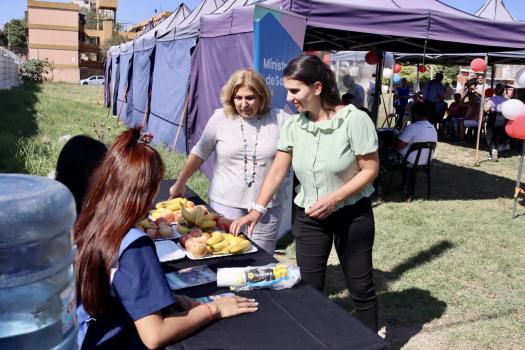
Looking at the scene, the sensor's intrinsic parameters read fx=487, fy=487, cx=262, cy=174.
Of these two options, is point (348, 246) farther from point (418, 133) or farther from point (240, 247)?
point (418, 133)

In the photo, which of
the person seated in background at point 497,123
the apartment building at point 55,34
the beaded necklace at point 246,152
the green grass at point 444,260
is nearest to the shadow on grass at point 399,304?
the green grass at point 444,260

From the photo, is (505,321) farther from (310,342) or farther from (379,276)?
(310,342)

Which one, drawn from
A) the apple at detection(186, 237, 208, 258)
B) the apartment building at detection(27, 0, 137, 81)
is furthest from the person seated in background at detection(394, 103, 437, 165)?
the apartment building at detection(27, 0, 137, 81)

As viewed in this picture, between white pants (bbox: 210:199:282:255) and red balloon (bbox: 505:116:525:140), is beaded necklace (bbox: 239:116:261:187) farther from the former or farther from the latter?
red balloon (bbox: 505:116:525:140)

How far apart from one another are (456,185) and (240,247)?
6.46 m

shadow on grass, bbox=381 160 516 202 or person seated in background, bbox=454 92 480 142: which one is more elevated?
person seated in background, bbox=454 92 480 142

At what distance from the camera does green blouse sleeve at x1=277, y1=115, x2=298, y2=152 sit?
2658 mm

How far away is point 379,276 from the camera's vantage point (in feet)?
14.0

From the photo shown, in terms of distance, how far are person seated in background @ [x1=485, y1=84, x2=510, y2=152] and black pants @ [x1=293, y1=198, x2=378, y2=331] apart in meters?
9.72

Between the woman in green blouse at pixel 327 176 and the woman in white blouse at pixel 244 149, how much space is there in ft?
1.02

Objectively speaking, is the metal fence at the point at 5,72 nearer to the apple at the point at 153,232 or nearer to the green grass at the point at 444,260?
the green grass at the point at 444,260

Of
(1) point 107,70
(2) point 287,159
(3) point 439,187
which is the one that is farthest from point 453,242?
(1) point 107,70

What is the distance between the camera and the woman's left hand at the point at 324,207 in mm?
2436

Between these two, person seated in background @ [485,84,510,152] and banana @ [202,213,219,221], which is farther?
person seated in background @ [485,84,510,152]
